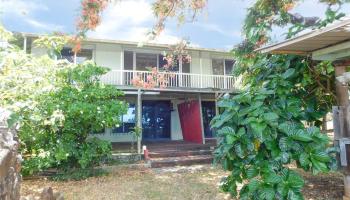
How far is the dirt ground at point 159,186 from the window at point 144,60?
7.30 metres

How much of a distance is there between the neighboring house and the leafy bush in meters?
8.81

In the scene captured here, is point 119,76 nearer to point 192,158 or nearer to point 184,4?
point 192,158

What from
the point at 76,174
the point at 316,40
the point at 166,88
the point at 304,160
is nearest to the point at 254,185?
the point at 304,160

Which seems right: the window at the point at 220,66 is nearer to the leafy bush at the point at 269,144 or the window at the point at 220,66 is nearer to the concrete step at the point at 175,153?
the concrete step at the point at 175,153

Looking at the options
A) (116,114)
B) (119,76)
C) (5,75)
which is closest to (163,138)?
(119,76)

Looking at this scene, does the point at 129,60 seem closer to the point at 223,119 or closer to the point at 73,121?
the point at 73,121

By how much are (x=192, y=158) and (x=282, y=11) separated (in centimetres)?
600

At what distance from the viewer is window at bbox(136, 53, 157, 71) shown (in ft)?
51.6

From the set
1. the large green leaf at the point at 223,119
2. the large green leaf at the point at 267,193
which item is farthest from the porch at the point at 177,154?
the large green leaf at the point at 267,193

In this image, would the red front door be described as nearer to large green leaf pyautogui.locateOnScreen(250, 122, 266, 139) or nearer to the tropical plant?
the tropical plant

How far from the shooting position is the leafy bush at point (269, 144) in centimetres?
369

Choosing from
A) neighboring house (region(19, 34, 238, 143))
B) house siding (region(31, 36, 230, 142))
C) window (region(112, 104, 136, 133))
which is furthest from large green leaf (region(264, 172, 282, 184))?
window (region(112, 104, 136, 133))

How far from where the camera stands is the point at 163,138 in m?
16.1

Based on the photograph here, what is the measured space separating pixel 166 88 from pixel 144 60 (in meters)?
3.50
